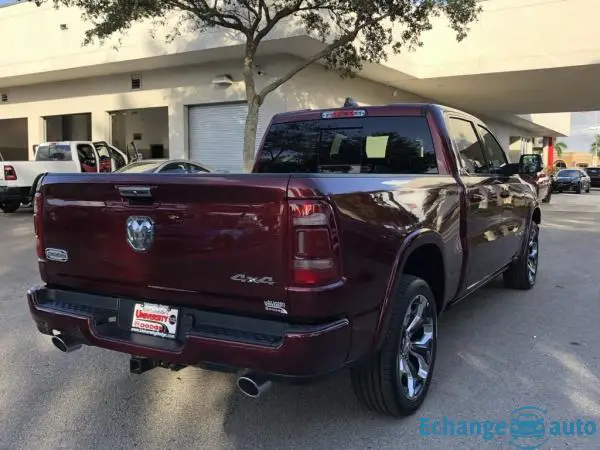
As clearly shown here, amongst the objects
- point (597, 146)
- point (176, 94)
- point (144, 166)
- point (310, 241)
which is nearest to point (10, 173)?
point (144, 166)

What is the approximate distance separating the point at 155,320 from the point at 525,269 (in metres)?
4.89

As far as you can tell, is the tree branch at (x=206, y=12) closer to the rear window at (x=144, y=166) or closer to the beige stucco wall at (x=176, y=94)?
the rear window at (x=144, y=166)

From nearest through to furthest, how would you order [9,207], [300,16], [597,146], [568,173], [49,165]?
[300,16], [49,165], [9,207], [568,173], [597,146]

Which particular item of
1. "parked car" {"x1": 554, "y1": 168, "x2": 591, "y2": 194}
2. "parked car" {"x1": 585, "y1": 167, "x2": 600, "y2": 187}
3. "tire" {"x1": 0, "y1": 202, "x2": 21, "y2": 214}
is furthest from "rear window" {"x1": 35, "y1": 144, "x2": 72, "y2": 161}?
"parked car" {"x1": 585, "y1": 167, "x2": 600, "y2": 187}

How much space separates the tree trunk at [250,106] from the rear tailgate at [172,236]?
960 centimetres

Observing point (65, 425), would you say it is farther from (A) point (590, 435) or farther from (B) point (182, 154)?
(B) point (182, 154)

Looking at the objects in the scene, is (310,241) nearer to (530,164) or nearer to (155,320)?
(155,320)

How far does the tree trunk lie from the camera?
12953mm

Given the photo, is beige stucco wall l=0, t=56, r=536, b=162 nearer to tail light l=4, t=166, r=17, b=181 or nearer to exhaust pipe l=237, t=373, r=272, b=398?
tail light l=4, t=166, r=17, b=181

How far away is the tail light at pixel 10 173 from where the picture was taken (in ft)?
48.1

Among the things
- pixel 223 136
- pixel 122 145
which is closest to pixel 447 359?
pixel 223 136

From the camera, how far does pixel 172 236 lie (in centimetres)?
291

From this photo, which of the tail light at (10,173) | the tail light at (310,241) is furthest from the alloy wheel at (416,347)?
the tail light at (10,173)

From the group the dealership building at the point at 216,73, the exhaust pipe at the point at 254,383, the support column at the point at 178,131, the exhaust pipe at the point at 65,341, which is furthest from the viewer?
the support column at the point at 178,131
